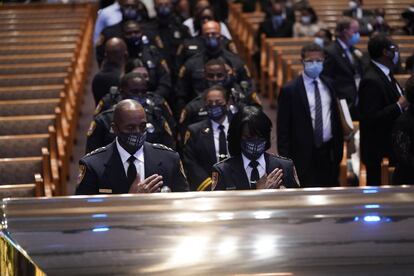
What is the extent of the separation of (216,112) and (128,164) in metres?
2.25

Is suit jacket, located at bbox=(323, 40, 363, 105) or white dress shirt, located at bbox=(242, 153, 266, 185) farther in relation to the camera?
suit jacket, located at bbox=(323, 40, 363, 105)

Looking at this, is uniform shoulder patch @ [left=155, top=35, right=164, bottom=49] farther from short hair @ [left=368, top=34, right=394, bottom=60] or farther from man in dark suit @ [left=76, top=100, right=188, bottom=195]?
man in dark suit @ [left=76, top=100, right=188, bottom=195]

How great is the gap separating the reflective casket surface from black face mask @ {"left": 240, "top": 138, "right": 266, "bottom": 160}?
388cm

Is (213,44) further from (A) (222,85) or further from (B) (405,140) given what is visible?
(B) (405,140)

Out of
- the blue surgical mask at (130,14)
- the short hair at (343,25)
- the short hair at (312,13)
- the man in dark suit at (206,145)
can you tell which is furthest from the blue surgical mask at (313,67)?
the short hair at (312,13)

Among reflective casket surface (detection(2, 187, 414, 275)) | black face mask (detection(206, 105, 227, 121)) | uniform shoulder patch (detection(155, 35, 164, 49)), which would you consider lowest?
uniform shoulder patch (detection(155, 35, 164, 49))

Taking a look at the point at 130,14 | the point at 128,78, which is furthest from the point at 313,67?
the point at 130,14

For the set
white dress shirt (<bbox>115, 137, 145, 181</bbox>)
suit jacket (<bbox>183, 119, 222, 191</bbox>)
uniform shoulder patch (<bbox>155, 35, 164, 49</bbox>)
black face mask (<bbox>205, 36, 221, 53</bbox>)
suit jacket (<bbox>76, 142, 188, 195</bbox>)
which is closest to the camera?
suit jacket (<bbox>76, 142, 188, 195</bbox>)

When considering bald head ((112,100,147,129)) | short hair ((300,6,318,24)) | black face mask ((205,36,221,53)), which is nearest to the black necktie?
bald head ((112,100,147,129))

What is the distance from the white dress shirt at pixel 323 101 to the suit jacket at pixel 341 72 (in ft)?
3.89

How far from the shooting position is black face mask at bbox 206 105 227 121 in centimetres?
738

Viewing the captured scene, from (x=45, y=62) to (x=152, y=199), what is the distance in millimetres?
11187

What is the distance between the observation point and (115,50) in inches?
368

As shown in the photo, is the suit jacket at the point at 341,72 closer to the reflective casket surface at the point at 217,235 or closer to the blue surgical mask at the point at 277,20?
the blue surgical mask at the point at 277,20
